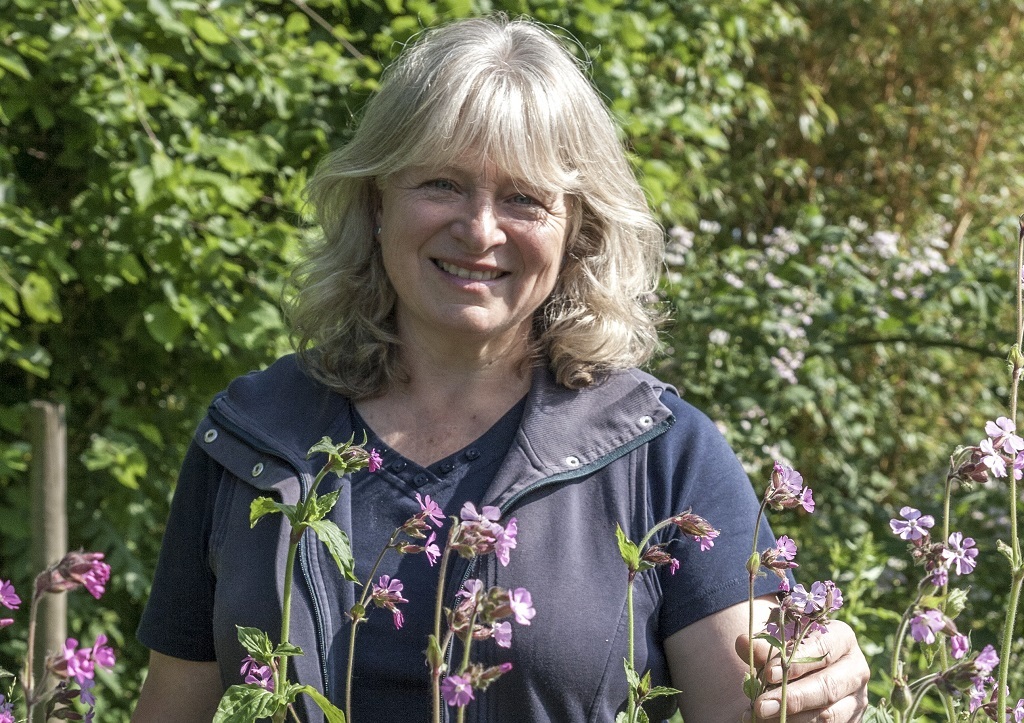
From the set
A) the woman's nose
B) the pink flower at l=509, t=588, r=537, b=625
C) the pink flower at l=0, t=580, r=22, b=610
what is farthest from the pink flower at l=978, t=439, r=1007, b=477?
the woman's nose

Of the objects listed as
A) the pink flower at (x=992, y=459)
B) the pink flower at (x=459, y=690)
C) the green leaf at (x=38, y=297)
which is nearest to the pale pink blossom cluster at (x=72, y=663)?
the pink flower at (x=459, y=690)

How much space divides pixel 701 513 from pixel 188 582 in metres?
0.90

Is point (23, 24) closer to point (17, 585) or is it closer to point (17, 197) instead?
point (17, 197)

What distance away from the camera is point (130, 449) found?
11.8 ft

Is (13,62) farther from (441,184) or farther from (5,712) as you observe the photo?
(5,712)

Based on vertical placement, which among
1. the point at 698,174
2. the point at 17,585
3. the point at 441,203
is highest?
the point at 441,203

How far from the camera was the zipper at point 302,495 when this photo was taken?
1.90 m

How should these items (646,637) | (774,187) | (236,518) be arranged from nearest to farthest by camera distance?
(646,637) < (236,518) < (774,187)

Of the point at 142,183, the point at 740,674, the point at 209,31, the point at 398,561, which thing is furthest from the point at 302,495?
the point at 209,31

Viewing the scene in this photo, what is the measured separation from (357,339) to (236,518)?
449 millimetres

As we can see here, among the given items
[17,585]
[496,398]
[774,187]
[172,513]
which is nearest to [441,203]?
[496,398]

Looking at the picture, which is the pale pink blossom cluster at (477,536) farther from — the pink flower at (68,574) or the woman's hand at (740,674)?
the woman's hand at (740,674)

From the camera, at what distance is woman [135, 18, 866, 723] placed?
6.30 ft

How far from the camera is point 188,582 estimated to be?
2.21 m
